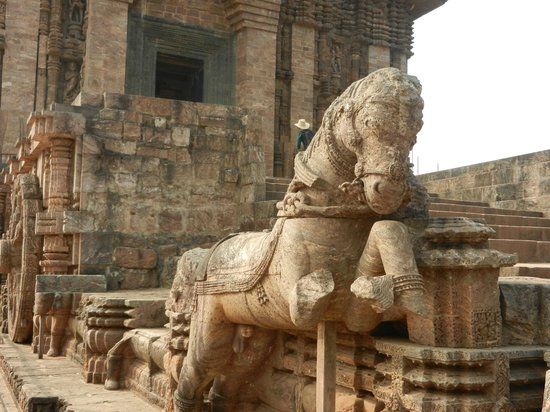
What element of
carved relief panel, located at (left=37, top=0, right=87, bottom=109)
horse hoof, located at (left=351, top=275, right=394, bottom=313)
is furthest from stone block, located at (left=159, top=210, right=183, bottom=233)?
carved relief panel, located at (left=37, top=0, right=87, bottom=109)

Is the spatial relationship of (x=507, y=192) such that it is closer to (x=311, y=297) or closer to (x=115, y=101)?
(x=115, y=101)

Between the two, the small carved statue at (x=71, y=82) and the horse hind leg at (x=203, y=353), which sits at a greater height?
the small carved statue at (x=71, y=82)

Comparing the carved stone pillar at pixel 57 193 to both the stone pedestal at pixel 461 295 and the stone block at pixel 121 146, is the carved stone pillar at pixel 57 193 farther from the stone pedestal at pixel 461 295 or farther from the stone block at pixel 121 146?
the stone pedestal at pixel 461 295

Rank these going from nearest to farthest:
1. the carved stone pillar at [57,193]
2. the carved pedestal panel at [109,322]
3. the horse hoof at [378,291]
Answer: the horse hoof at [378,291] < the carved pedestal panel at [109,322] < the carved stone pillar at [57,193]

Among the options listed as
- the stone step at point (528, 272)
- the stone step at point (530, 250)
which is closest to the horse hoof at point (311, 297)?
the stone step at point (528, 272)

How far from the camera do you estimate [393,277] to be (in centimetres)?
266

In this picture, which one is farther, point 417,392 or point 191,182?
point 191,182

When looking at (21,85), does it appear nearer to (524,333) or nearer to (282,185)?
(282,185)

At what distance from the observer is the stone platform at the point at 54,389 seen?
4996mm

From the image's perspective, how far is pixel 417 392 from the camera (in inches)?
108

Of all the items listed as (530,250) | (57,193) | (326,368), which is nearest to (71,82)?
(57,193)

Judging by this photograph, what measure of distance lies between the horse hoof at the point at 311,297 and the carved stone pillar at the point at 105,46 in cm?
1084

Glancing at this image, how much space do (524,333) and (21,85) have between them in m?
12.5

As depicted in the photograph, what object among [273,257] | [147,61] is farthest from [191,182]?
[147,61]
